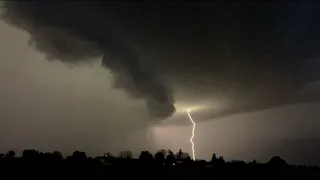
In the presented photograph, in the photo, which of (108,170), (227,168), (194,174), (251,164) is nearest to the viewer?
(108,170)

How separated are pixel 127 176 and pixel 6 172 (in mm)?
35904

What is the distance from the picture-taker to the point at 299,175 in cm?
17588

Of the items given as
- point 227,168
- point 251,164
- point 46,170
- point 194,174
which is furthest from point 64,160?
point 251,164

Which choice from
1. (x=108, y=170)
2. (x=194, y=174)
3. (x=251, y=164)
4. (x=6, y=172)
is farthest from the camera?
(x=251, y=164)

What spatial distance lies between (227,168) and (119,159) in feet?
145

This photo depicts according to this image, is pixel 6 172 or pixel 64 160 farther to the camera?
pixel 64 160

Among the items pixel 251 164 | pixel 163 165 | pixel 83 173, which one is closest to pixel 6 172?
pixel 83 173

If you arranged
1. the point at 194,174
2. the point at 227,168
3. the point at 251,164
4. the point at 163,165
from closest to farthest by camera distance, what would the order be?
the point at 194,174, the point at 163,165, the point at 227,168, the point at 251,164

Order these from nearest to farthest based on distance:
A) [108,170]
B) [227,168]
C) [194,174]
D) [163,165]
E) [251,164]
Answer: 1. [108,170]
2. [194,174]
3. [163,165]
4. [227,168]
5. [251,164]

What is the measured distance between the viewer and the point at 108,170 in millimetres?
142125

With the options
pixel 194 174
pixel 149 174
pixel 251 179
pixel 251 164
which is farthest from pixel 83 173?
pixel 251 164

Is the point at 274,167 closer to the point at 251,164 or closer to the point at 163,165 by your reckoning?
the point at 251,164

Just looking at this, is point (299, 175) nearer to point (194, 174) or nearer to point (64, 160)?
point (194, 174)

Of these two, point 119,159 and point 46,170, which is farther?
A: point 119,159
